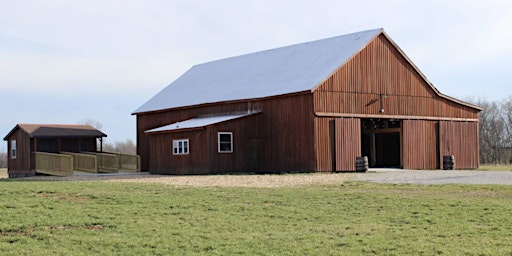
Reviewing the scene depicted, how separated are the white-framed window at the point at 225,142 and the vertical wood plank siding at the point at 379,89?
188 inches

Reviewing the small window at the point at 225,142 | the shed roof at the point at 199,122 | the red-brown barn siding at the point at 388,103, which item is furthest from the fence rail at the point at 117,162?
the red-brown barn siding at the point at 388,103

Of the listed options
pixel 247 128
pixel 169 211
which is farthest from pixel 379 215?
pixel 247 128

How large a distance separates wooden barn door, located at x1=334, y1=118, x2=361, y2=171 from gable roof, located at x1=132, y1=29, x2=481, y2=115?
2.61 meters

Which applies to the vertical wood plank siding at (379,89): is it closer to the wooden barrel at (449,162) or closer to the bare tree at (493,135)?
the wooden barrel at (449,162)

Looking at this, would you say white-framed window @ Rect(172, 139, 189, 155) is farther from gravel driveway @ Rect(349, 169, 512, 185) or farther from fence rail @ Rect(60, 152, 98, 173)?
gravel driveway @ Rect(349, 169, 512, 185)

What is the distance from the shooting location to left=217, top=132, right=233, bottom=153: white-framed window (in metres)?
35.9

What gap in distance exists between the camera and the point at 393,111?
126ft

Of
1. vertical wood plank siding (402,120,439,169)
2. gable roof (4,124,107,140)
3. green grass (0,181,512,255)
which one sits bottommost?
green grass (0,181,512,255)

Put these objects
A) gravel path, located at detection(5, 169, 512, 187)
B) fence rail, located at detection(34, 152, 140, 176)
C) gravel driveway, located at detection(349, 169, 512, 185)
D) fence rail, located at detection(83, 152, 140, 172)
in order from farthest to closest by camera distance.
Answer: fence rail, located at detection(83, 152, 140, 172) < fence rail, located at detection(34, 152, 140, 176) < gravel path, located at detection(5, 169, 512, 187) < gravel driveway, located at detection(349, 169, 512, 185)

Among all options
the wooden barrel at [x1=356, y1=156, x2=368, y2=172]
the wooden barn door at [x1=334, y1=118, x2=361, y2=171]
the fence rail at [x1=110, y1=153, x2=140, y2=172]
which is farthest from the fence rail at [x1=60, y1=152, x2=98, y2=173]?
the wooden barrel at [x1=356, y1=156, x2=368, y2=172]

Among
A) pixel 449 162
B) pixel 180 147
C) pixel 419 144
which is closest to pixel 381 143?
pixel 419 144

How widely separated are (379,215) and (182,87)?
34.0 meters

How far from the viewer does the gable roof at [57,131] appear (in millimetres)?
42156

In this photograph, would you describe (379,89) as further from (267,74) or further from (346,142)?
(267,74)
